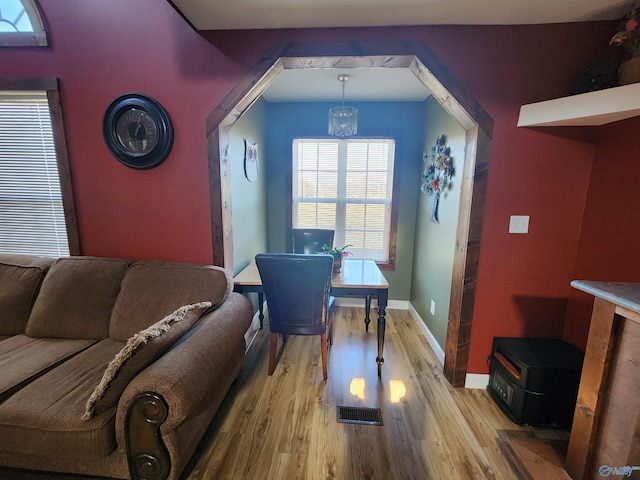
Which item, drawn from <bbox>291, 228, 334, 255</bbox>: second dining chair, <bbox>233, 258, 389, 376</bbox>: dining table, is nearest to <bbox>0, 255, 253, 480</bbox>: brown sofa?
<bbox>233, 258, 389, 376</bbox>: dining table

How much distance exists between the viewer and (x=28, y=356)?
1547 mm

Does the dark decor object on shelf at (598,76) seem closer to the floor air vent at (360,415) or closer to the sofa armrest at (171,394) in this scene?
the floor air vent at (360,415)

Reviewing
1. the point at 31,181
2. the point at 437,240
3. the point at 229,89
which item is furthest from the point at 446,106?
the point at 31,181

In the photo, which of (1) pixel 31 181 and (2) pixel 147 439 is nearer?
(2) pixel 147 439

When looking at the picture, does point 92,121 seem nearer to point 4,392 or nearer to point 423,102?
point 4,392

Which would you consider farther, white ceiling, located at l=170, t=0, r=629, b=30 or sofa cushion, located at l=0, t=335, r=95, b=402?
white ceiling, located at l=170, t=0, r=629, b=30

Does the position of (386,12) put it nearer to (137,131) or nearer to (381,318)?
(137,131)

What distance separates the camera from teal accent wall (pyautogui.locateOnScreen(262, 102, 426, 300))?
328cm

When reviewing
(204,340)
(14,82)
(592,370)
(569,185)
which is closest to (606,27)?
(569,185)

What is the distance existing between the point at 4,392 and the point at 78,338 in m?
0.53

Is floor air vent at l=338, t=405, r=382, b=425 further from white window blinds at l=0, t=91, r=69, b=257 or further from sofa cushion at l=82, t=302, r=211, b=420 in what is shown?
white window blinds at l=0, t=91, r=69, b=257

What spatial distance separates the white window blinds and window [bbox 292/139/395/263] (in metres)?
2.21

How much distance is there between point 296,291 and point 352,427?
0.90 meters

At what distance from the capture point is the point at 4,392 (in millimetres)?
1266
